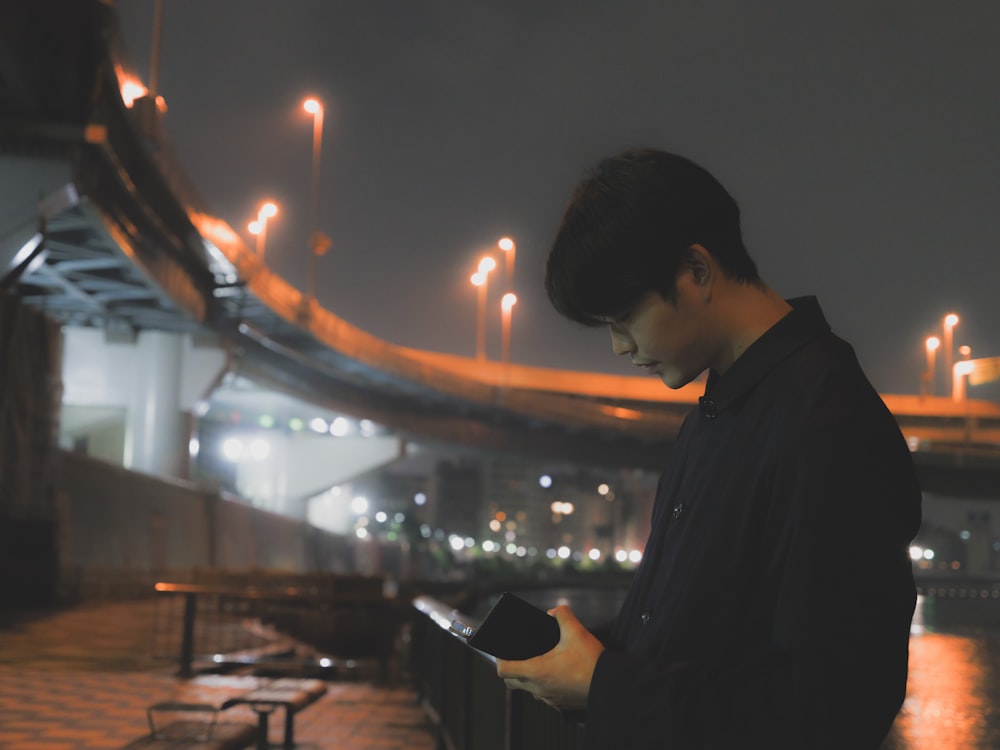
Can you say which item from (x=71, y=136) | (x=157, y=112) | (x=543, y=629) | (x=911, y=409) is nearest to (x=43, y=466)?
(x=71, y=136)

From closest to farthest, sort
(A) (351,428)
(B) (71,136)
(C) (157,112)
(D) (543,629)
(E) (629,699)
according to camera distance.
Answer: (E) (629,699) < (D) (543,629) < (B) (71,136) < (C) (157,112) < (A) (351,428)

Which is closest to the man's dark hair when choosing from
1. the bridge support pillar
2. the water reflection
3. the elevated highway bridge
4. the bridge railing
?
the bridge railing

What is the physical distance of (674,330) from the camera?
6.07 ft

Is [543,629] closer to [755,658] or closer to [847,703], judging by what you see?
[755,658]

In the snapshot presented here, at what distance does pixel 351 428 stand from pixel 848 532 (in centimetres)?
6063

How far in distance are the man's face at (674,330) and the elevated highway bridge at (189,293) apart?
18964mm

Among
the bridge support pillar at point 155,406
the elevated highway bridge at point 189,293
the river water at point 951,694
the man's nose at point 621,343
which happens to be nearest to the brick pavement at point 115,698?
the river water at point 951,694

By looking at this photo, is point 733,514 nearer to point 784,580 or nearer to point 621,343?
point 784,580

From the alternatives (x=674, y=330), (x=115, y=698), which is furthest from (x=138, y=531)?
(x=674, y=330)

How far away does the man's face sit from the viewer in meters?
1.83

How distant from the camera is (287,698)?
760 centimetres

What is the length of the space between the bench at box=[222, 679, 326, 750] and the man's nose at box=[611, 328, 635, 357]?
5.45 meters

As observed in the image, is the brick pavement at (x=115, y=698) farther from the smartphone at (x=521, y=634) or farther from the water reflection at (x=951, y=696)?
the smartphone at (x=521, y=634)

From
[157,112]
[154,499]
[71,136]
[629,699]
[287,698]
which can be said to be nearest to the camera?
[629,699]
